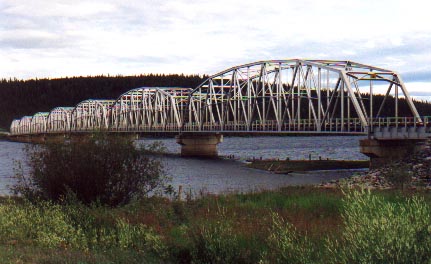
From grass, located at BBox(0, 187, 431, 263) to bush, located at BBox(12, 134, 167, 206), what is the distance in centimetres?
357

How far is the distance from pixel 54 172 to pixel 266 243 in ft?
48.7

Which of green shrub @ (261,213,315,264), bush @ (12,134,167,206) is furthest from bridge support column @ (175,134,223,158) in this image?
green shrub @ (261,213,315,264)

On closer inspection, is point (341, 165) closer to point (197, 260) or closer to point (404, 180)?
→ point (404, 180)

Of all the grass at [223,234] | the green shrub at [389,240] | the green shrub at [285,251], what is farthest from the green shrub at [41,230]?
the green shrub at [389,240]

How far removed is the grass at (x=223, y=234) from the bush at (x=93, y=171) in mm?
3573

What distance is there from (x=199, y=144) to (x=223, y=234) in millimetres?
100721

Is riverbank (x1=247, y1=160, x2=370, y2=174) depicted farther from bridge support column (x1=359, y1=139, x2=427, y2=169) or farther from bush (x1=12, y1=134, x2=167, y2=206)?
bush (x1=12, y1=134, x2=167, y2=206)

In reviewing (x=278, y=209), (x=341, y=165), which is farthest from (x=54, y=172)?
(x=341, y=165)

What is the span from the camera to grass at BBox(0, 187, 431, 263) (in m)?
12.0

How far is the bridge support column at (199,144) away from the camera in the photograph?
115000 millimetres

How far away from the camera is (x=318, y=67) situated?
8356 centimetres

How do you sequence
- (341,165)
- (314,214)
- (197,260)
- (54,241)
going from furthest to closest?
1. (341,165)
2. (314,214)
3. (54,241)
4. (197,260)

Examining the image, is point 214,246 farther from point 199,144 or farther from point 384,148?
point 199,144

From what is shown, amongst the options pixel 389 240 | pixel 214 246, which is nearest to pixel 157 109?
pixel 214 246
